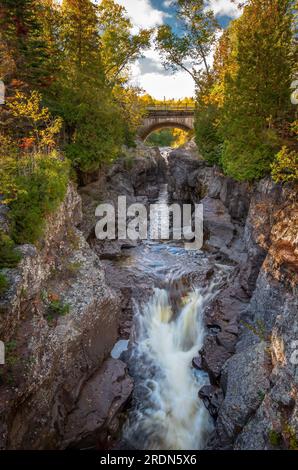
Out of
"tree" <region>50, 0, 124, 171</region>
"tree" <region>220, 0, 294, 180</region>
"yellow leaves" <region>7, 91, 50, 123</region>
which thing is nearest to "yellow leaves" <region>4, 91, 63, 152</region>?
"yellow leaves" <region>7, 91, 50, 123</region>

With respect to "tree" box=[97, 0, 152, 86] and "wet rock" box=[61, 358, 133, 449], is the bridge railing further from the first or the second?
"wet rock" box=[61, 358, 133, 449]

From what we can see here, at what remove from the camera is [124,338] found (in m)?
11.4

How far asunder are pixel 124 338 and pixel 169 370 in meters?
2.00

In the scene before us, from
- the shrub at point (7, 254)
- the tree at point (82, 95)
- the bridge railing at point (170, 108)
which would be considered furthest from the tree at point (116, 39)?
the shrub at point (7, 254)

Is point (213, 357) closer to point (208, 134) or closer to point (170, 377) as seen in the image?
point (170, 377)

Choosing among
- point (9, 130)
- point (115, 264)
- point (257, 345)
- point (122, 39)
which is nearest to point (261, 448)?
point (257, 345)

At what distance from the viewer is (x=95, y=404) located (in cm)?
850

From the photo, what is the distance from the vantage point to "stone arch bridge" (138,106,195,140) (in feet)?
112

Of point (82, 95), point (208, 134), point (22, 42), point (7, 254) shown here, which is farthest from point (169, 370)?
point (208, 134)

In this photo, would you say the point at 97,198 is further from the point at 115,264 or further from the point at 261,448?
the point at 261,448

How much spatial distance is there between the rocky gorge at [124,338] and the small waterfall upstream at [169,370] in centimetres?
17

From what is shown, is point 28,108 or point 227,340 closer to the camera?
point 227,340

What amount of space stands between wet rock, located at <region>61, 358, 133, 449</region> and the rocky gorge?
0.09 ft

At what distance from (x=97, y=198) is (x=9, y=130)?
22.5 ft
